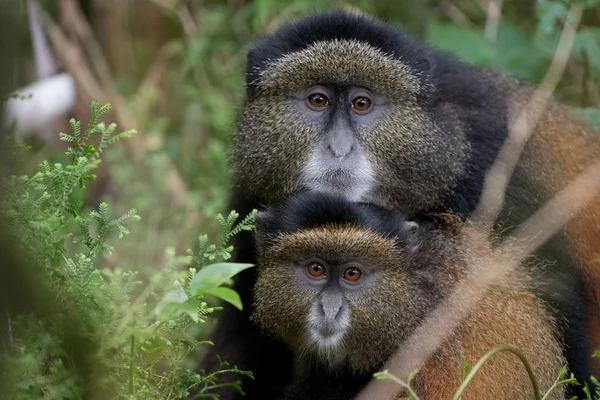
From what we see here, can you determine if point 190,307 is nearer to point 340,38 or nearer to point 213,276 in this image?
point 213,276

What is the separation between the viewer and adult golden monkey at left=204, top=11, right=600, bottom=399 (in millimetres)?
4500

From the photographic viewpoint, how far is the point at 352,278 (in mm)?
4027

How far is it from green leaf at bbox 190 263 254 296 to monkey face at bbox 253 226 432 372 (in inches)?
47.2

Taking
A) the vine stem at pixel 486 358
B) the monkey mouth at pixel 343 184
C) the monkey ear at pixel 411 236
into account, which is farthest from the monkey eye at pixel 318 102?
the vine stem at pixel 486 358

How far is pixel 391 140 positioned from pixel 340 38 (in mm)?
587

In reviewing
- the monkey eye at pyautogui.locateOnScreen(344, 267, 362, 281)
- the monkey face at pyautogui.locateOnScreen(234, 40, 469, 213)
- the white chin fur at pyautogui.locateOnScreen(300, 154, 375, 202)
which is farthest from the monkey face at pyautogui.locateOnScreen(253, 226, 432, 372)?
the monkey face at pyautogui.locateOnScreen(234, 40, 469, 213)

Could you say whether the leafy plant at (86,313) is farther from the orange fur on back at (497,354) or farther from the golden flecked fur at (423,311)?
the orange fur on back at (497,354)

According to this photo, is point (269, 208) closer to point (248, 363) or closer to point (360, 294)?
point (360, 294)

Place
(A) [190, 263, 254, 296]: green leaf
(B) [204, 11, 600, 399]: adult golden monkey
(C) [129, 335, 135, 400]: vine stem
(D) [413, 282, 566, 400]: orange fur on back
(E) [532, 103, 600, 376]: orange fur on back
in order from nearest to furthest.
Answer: (A) [190, 263, 254, 296]: green leaf < (C) [129, 335, 135, 400]: vine stem < (D) [413, 282, 566, 400]: orange fur on back < (B) [204, 11, 600, 399]: adult golden monkey < (E) [532, 103, 600, 376]: orange fur on back

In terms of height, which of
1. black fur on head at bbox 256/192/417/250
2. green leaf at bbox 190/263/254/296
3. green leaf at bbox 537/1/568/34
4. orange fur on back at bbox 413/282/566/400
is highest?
green leaf at bbox 537/1/568/34

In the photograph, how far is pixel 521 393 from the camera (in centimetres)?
388

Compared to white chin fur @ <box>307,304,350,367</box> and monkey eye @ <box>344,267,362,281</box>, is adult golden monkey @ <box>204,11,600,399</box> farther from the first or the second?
white chin fur @ <box>307,304,350,367</box>

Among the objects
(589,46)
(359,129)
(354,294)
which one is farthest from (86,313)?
(589,46)

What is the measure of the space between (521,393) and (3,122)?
8.66 feet
